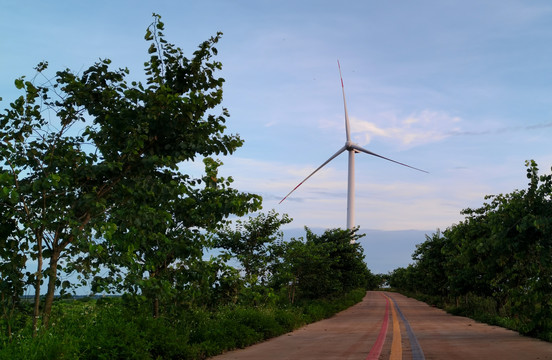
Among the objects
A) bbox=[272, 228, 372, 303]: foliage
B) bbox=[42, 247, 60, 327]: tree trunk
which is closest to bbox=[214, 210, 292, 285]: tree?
bbox=[272, 228, 372, 303]: foliage

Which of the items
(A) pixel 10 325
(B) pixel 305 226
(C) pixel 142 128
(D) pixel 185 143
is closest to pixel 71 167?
(C) pixel 142 128

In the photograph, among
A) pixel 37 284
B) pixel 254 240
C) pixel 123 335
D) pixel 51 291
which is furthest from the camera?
pixel 254 240

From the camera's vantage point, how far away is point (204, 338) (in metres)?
10.7

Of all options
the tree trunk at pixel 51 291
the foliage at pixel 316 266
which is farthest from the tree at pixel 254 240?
the tree trunk at pixel 51 291

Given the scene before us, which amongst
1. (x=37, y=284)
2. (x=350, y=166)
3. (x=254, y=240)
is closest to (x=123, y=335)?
(x=37, y=284)

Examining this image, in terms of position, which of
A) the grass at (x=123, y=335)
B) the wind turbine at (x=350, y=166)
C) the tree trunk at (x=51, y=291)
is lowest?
the grass at (x=123, y=335)

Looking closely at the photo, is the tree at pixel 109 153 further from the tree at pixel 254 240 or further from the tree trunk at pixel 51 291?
the tree at pixel 254 240

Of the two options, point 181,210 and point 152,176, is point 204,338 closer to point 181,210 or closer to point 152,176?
point 181,210

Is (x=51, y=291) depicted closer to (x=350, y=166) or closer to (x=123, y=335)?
(x=123, y=335)

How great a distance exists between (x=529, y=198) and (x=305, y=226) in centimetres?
2417

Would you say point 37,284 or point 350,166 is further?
point 350,166

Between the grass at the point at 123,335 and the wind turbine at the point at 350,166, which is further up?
the wind turbine at the point at 350,166

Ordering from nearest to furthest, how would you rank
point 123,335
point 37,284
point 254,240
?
point 37,284 < point 123,335 < point 254,240

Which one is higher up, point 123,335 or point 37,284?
point 37,284
